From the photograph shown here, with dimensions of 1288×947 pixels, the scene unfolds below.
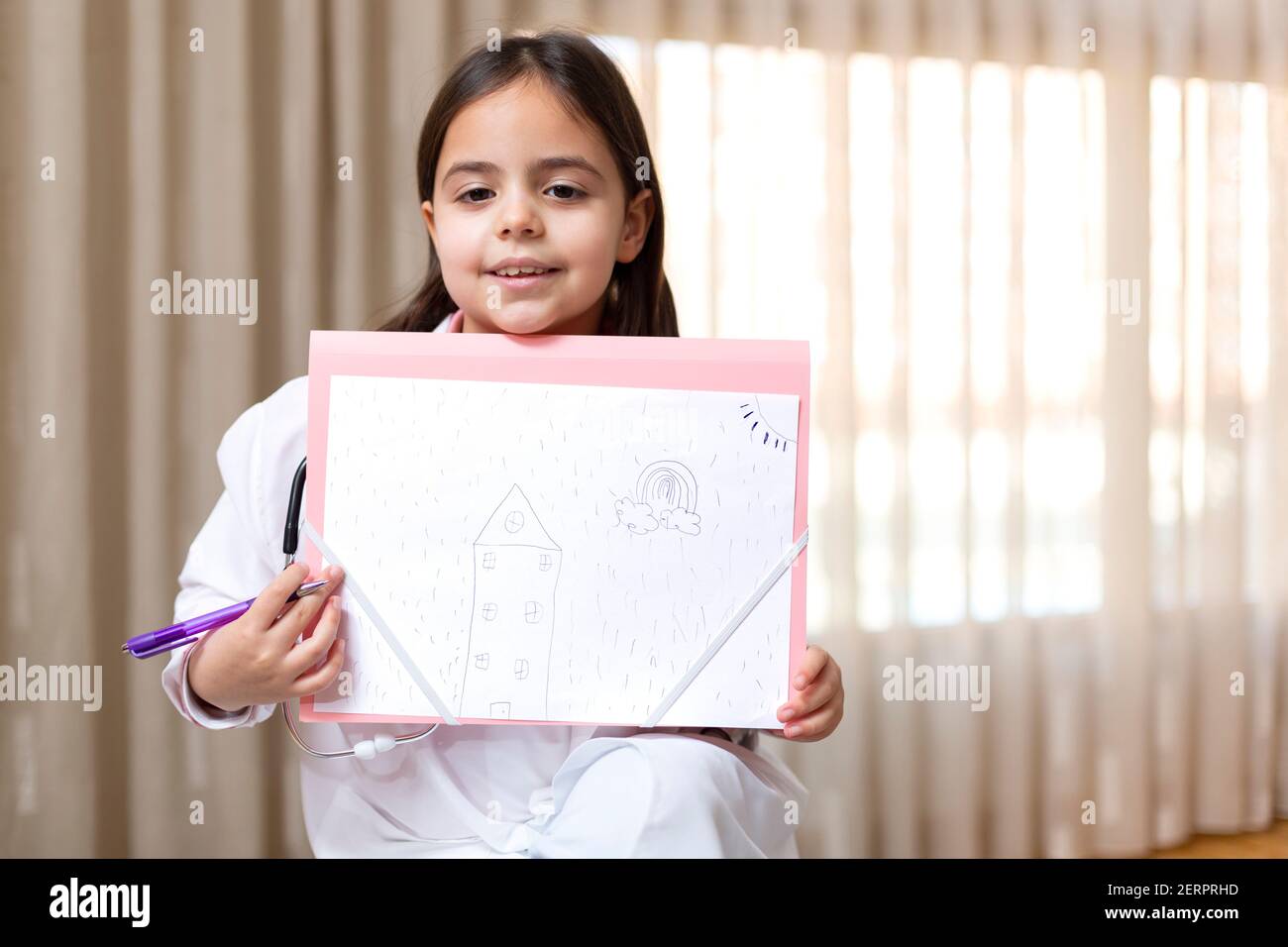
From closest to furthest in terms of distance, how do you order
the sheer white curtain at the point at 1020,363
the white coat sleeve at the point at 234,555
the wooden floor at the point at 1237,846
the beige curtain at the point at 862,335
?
the white coat sleeve at the point at 234,555 → the beige curtain at the point at 862,335 → the sheer white curtain at the point at 1020,363 → the wooden floor at the point at 1237,846

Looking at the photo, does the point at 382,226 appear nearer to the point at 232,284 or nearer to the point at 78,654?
the point at 232,284

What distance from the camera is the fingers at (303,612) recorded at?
724 millimetres

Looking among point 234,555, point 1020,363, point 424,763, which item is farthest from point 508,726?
point 1020,363

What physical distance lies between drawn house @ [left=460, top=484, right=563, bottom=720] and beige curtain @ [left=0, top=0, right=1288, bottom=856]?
2.86 ft

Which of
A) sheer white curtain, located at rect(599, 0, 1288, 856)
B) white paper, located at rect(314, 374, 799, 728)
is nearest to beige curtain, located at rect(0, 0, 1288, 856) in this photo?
sheer white curtain, located at rect(599, 0, 1288, 856)

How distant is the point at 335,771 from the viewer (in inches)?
33.1

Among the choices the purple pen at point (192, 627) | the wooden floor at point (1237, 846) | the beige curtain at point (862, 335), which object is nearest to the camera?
the purple pen at point (192, 627)

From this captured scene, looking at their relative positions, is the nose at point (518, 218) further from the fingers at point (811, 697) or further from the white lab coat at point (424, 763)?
the fingers at point (811, 697)

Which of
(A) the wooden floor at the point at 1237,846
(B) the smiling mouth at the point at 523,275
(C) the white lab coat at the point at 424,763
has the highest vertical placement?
(B) the smiling mouth at the point at 523,275

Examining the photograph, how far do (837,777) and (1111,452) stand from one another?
0.88m

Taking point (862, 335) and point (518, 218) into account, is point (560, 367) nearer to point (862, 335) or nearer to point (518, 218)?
point (518, 218)

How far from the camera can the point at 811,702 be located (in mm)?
767

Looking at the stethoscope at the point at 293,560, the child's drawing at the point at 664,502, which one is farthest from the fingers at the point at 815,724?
the stethoscope at the point at 293,560

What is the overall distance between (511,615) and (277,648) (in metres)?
0.18
